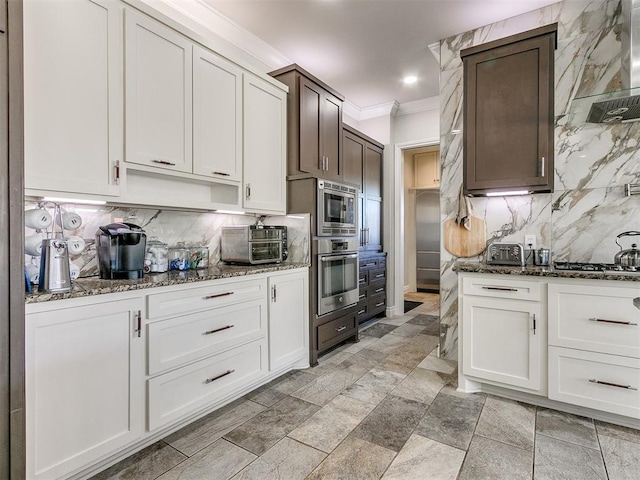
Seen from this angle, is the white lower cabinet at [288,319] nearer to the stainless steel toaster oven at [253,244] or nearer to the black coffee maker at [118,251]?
the stainless steel toaster oven at [253,244]

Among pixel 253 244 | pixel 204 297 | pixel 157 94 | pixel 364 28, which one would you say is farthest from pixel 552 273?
pixel 157 94

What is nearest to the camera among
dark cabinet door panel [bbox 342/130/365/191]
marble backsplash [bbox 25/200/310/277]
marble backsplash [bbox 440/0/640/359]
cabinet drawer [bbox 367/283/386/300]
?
marble backsplash [bbox 25/200/310/277]

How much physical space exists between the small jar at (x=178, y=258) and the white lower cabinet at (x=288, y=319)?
639 mm

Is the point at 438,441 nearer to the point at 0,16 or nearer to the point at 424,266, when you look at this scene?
the point at 0,16

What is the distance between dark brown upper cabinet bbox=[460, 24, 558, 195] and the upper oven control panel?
17.3 inches

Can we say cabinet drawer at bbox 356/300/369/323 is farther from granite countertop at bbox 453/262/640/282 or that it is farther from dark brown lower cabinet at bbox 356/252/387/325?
granite countertop at bbox 453/262/640/282

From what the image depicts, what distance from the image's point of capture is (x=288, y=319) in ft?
8.75

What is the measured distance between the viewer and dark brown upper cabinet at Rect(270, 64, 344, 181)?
2979mm

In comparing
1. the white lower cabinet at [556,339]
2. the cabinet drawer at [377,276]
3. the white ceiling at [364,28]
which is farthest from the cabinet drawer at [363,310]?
the white ceiling at [364,28]

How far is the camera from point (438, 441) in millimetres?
1812

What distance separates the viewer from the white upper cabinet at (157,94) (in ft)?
6.23

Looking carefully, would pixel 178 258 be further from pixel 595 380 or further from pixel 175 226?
Answer: pixel 595 380

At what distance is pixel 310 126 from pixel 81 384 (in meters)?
2.56

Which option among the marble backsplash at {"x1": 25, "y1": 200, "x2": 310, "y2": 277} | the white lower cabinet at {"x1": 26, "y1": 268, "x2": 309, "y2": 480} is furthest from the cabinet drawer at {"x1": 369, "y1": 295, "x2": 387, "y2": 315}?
the white lower cabinet at {"x1": 26, "y1": 268, "x2": 309, "y2": 480}
